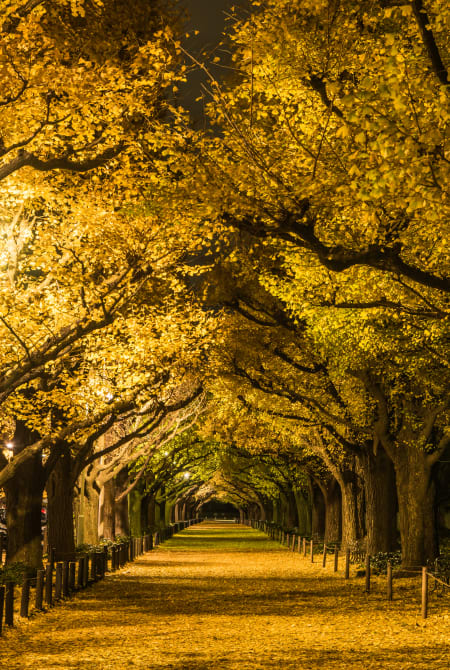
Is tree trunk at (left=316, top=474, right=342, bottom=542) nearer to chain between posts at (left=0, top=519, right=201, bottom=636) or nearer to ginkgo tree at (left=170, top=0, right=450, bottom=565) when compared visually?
chain between posts at (left=0, top=519, right=201, bottom=636)

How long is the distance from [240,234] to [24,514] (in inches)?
359

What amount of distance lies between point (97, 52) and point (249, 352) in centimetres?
1255

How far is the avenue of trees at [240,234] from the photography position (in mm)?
10586

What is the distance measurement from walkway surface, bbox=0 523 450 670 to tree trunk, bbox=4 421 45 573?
1730 mm

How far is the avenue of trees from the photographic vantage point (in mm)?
10586

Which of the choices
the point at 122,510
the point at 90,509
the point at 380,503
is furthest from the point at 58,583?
the point at 122,510

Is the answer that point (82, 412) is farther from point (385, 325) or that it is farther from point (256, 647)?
point (256, 647)

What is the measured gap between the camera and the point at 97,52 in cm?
1402

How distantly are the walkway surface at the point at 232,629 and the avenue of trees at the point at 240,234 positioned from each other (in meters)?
3.45

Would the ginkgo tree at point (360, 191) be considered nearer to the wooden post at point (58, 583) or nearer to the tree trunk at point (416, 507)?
the tree trunk at point (416, 507)

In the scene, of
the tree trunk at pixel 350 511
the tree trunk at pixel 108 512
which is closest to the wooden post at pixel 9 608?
the tree trunk at pixel 350 511

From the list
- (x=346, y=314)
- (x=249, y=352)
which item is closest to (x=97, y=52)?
(x=346, y=314)

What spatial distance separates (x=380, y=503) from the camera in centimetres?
2550

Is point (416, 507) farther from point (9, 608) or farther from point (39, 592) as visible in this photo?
point (9, 608)
